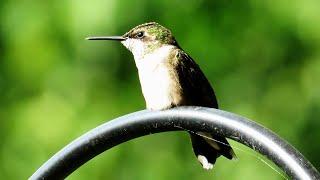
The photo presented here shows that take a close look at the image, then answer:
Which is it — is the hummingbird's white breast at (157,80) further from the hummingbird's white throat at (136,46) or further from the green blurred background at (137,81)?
the green blurred background at (137,81)

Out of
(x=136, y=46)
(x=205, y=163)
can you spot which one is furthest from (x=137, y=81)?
(x=205, y=163)

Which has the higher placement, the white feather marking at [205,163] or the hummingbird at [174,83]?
the hummingbird at [174,83]

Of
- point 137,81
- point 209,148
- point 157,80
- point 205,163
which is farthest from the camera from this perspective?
point 137,81

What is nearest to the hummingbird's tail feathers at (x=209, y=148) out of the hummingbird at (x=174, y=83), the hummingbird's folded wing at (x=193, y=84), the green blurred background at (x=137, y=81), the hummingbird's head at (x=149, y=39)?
the hummingbird at (x=174, y=83)

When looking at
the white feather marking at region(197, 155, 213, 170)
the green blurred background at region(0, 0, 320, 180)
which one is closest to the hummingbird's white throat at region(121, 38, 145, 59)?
the white feather marking at region(197, 155, 213, 170)

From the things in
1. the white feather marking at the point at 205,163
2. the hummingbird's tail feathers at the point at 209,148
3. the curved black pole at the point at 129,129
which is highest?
the curved black pole at the point at 129,129

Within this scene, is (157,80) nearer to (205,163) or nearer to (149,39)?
(149,39)

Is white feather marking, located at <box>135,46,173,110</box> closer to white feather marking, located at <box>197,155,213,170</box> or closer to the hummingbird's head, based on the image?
the hummingbird's head
